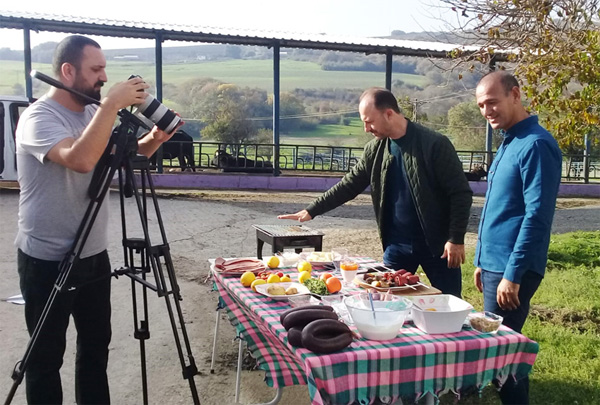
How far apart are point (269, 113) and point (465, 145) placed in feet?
62.3

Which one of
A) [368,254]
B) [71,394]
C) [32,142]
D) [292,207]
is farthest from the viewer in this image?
[292,207]

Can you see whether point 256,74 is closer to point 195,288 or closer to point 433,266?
point 195,288

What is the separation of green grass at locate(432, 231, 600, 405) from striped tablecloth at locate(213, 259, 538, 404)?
1.51 metres

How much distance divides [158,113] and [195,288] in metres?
4.16

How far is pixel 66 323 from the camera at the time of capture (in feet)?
8.98

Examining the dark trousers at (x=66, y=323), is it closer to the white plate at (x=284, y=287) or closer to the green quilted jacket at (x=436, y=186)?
→ the white plate at (x=284, y=287)

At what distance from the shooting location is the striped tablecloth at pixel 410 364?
2.14 meters

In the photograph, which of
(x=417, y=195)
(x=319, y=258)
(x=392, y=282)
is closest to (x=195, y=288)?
(x=319, y=258)

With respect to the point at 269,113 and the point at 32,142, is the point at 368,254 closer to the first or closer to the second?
the point at 32,142

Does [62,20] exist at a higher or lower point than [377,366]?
higher

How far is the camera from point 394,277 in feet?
9.95

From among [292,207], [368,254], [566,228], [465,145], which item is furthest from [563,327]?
[465,145]

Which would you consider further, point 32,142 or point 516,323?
point 516,323

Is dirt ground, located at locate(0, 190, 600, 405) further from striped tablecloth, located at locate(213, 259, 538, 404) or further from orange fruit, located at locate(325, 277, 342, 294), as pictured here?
striped tablecloth, located at locate(213, 259, 538, 404)
